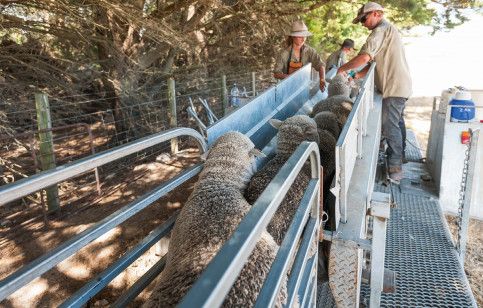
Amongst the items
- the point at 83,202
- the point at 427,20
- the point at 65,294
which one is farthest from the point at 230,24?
the point at 65,294

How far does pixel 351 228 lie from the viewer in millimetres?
2139

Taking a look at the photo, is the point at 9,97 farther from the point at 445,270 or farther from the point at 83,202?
the point at 445,270

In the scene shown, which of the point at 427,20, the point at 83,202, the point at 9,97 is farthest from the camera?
the point at 427,20

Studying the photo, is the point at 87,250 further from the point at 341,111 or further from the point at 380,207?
the point at 341,111

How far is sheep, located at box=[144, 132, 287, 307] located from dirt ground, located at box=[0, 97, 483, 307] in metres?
1.84

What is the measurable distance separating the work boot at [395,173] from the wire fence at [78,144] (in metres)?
2.65

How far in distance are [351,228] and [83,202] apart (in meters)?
5.07

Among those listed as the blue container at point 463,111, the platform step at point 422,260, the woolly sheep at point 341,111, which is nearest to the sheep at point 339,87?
the woolly sheep at point 341,111

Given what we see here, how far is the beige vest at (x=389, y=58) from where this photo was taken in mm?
4555

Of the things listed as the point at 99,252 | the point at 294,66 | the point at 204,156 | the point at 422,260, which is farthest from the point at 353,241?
the point at 294,66

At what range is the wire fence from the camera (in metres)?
4.98

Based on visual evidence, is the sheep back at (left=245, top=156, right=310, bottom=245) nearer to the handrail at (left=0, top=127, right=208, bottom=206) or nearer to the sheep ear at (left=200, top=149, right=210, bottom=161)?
the sheep ear at (left=200, top=149, right=210, bottom=161)

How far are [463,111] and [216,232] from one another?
4608mm

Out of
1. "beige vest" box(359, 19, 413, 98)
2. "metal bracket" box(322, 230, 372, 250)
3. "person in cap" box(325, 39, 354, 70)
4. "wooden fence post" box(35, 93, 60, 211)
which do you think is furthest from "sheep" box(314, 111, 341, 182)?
"wooden fence post" box(35, 93, 60, 211)
